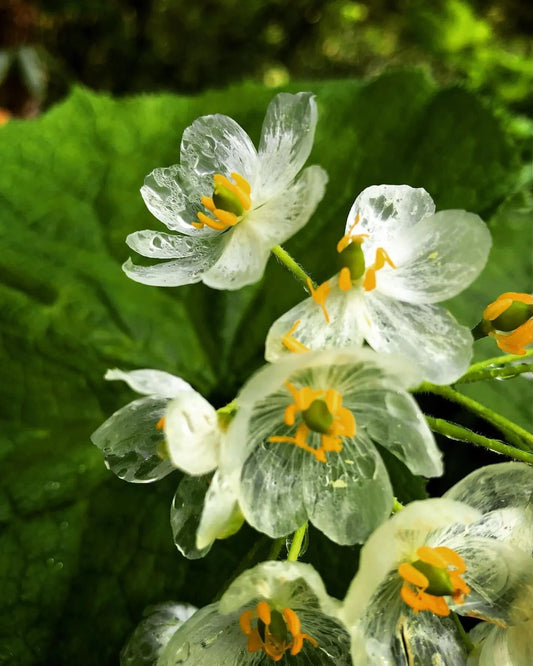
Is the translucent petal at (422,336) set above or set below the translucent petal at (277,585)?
above

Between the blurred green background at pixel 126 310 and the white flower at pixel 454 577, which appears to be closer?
the white flower at pixel 454 577

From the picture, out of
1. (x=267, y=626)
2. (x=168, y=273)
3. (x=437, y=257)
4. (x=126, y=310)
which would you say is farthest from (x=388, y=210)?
(x=126, y=310)

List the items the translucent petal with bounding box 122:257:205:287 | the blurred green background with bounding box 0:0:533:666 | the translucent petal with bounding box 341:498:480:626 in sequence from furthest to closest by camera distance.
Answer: the blurred green background with bounding box 0:0:533:666 → the translucent petal with bounding box 122:257:205:287 → the translucent petal with bounding box 341:498:480:626

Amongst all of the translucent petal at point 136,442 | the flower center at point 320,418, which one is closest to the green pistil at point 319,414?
the flower center at point 320,418

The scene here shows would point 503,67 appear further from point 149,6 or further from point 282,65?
point 149,6

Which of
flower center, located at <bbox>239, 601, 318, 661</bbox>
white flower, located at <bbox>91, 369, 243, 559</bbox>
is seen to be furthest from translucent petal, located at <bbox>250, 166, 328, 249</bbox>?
flower center, located at <bbox>239, 601, 318, 661</bbox>

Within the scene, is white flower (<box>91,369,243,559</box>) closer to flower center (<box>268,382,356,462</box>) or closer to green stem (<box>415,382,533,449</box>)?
flower center (<box>268,382,356,462</box>)

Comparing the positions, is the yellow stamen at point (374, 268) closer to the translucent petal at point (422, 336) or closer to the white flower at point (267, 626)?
the translucent petal at point (422, 336)
